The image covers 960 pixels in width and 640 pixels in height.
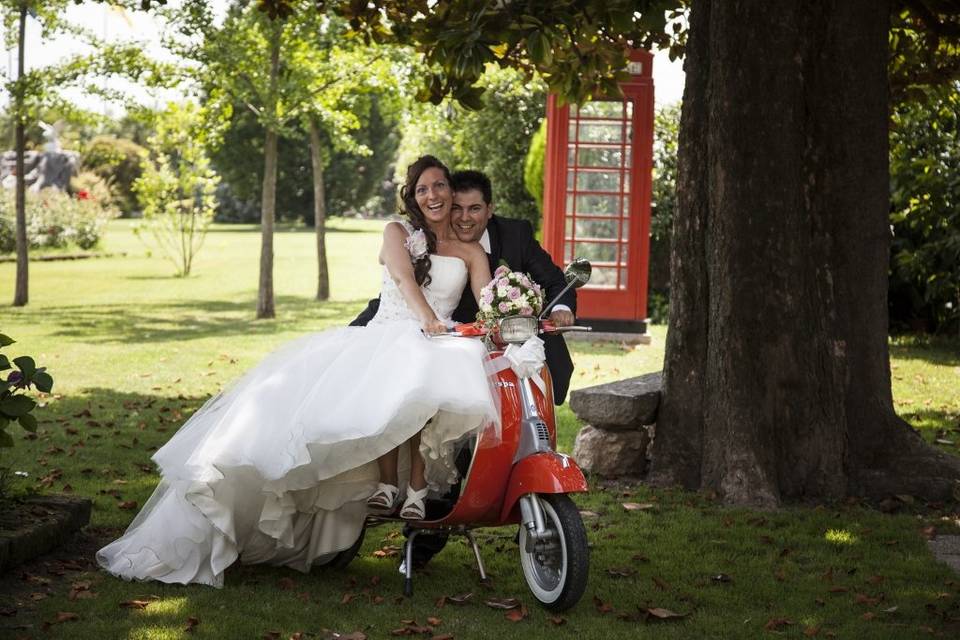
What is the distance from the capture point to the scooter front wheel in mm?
4891

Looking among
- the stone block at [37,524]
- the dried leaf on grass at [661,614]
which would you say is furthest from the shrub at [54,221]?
the dried leaf on grass at [661,614]

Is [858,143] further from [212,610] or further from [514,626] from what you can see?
[212,610]

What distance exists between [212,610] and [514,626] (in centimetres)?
126

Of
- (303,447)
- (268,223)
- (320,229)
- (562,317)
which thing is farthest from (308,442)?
(320,229)

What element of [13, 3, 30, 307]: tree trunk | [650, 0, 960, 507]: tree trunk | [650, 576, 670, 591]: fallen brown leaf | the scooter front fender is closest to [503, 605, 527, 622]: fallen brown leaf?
the scooter front fender

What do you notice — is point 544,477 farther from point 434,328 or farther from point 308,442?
point 308,442

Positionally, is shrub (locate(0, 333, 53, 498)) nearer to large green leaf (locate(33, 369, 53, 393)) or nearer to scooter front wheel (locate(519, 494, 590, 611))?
large green leaf (locate(33, 369, 53, 393))

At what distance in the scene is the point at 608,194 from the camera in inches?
661

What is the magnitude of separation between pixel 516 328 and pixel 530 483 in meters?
0.64

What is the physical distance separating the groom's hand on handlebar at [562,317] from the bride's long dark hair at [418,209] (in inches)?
28.0

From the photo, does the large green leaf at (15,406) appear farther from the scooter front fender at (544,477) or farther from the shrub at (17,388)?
the scooter front fender at (544,477)

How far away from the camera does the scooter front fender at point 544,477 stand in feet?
16.2

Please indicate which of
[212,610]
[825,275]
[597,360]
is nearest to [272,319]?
[597,360]

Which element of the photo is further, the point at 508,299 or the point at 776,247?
the point at 776,247
